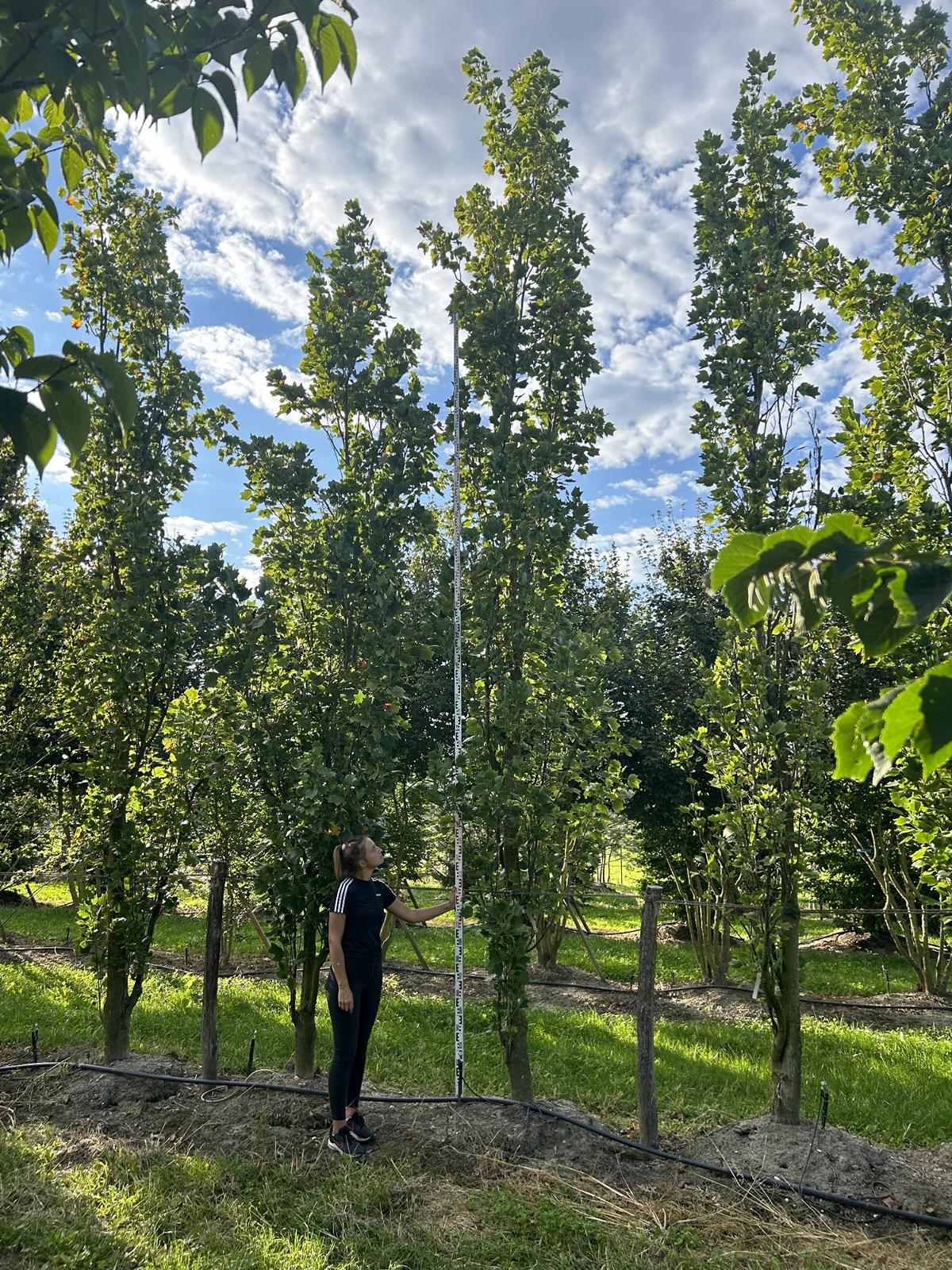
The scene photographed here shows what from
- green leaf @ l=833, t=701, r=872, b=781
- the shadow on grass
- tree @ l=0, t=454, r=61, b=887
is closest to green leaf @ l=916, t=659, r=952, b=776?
green leaf @ l=833, t=701, r=872, b=781

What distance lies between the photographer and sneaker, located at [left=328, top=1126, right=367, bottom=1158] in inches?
161

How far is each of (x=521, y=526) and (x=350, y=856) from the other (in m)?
2.26

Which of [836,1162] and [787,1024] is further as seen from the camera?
[787,1024]

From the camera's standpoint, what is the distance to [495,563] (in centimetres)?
506

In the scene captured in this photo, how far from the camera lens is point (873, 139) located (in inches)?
216

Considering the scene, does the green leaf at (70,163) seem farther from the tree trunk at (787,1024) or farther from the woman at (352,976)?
the tree trunk at (787,1024)

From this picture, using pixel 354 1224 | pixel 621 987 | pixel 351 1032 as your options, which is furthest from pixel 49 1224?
pixel 621 987

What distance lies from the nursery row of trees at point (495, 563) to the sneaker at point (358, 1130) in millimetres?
928

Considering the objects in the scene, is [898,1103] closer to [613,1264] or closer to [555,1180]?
[555,1180]

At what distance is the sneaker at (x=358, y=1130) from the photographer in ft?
14.0

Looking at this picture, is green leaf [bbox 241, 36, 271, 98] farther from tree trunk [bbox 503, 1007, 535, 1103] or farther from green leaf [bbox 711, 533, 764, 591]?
tree trunk [bbox 503, 1007, 535, 1103]

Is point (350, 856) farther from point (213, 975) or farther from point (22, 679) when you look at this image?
point (22, 679)

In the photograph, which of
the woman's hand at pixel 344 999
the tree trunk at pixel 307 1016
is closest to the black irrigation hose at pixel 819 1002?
the tree trunk at pixel 307 1016

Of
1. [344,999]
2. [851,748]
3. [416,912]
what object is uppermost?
[851,748]
